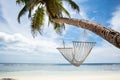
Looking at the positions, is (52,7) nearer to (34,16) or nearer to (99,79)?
(34,16)

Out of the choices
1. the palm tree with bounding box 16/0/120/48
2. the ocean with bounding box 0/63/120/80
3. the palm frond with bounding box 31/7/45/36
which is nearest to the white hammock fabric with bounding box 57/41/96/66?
the palm tree with bounding box 16/0/120/48

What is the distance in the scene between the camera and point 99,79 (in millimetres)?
12391

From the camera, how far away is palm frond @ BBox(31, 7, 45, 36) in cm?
604

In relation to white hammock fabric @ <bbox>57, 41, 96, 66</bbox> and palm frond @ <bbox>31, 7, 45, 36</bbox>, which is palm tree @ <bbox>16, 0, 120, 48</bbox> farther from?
white hammock fabric @ <bbox>57, 41, 96, 66</bbox>

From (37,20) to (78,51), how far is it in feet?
5.64

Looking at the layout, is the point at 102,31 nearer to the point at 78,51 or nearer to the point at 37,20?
the point at 78,51

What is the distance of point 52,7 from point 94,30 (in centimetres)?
197

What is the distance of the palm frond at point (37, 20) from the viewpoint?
6035 mm

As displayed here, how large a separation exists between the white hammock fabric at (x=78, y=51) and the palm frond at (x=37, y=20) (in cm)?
91

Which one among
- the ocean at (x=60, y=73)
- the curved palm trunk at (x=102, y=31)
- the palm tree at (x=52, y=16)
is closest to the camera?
the curved palm trunk at (x=102, y=31)

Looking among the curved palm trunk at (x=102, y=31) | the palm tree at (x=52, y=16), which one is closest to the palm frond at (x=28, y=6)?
the palm tree at (x=52, y=16)

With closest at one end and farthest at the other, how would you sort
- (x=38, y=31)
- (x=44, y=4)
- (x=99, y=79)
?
(x=44, y=4)
(x=38, y=31)
(x=99, y=79)

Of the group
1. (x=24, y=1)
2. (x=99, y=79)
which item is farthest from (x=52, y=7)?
(x=99, y=79)

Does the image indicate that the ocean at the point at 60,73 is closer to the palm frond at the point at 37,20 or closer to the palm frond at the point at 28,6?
the palm frond at the point at 37,20
